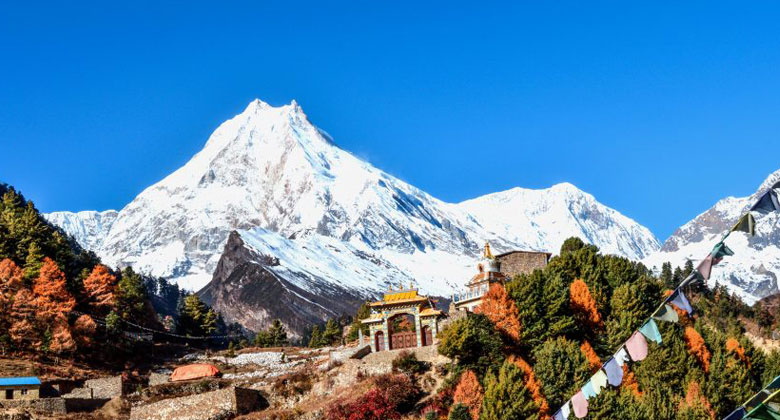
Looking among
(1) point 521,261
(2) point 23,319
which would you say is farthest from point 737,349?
(2) point 23,319

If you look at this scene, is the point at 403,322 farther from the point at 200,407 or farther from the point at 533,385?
the point at 200,407

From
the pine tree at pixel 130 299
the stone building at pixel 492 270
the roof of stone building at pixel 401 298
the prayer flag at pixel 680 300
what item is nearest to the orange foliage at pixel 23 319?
the pine tree at pixel 130 299

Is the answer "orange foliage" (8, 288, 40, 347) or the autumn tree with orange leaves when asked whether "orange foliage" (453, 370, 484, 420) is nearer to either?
"orange foliage" (8, 288, 40, 347)

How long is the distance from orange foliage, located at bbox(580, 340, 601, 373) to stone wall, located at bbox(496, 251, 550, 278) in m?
24.0

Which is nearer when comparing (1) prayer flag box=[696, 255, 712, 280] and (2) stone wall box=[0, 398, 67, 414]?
(1) prayer flag box=[696, 255, 712, 280]

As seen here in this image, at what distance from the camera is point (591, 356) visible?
201 feet

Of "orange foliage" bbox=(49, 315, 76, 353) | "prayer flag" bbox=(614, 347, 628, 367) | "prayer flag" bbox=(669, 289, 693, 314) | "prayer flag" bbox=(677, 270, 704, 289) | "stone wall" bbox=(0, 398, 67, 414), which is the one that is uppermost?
"orange foliage" bbox=(49, 315, 76, 353)

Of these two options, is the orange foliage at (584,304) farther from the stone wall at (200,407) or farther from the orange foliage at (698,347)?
the stone wall at (200,407)

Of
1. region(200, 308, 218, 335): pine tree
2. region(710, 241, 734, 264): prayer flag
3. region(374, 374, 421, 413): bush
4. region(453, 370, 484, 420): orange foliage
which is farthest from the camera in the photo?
region(200, 308, 218, 335): pine tree

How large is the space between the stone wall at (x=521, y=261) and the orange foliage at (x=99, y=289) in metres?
38.3

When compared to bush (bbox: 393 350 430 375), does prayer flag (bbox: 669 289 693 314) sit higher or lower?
lower

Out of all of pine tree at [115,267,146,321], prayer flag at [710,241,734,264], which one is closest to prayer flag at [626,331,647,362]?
prayer flag at [710,241,734,264]

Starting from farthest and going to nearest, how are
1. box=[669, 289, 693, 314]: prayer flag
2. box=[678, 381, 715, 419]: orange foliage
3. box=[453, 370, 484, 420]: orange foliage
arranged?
box=[678, 381, 715, 419]: orange foliage
box=[453, 370, 484, 420]: orange foliage
box=[669, 289, 693, 314]: prayer flag

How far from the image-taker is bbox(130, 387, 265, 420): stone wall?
60.7 m
